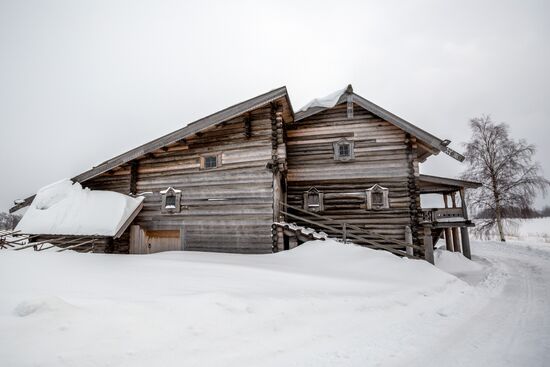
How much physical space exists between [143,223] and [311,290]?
9.80 m

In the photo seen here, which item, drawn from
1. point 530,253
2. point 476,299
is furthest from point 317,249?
point 530,253

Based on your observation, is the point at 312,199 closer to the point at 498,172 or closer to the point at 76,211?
the point at 76,211

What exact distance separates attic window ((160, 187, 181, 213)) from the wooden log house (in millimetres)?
47

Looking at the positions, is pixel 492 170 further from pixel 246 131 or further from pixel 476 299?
pixel 246 131

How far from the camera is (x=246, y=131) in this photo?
10.8m

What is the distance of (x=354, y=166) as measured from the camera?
12.4 m

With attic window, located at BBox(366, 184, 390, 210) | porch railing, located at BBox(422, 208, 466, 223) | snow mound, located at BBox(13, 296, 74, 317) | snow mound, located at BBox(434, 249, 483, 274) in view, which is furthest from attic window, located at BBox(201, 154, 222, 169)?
porch railing, located at BBox(422, 208, 466, 223)

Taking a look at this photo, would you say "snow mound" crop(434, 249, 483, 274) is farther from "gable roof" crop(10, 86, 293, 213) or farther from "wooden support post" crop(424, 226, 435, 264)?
"gable roof" crop(10, 86, 293, 213)

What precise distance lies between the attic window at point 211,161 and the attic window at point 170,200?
174cm

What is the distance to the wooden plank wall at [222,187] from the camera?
10.3 metres

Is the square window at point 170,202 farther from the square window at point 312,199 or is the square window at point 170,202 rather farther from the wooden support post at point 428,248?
Result: the wooden support post at point 428,248

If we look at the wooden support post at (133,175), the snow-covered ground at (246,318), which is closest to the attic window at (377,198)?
the snow-covered ground at (246,318)

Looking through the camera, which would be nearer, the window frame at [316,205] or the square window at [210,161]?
the square window at [210,161]

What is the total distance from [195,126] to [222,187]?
2918 millimetres
